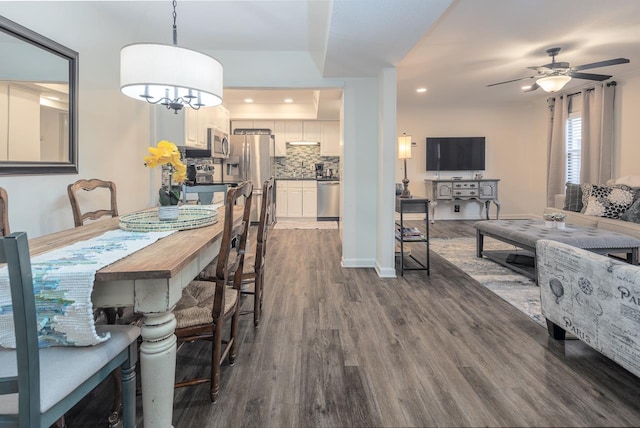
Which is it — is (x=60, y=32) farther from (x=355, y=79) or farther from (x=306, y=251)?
(x=306, y=251)

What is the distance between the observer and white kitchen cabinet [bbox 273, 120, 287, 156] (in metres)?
7.68

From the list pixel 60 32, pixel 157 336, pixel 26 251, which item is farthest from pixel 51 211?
pixel 26 251

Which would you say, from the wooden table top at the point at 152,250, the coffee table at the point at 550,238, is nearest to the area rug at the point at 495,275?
the coffee table at the point at 550,238

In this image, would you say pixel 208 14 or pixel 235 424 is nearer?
pixel 235 424

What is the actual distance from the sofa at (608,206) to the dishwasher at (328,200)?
4003 mm

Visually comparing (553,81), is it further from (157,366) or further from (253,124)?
(253,124)

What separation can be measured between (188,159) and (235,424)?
4.71m

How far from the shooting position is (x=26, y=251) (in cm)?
79

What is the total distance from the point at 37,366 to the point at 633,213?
535cm

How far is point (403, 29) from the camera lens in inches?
96.6

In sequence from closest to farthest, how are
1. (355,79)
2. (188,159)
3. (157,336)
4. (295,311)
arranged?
(157,336), (295,311), (355,79), (188,159)


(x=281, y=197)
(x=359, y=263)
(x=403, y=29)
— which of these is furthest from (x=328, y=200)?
(x=403, y=29)

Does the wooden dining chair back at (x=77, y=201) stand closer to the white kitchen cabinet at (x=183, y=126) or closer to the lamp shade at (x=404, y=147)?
the white kitchen cabinet at (x=183, y=126)

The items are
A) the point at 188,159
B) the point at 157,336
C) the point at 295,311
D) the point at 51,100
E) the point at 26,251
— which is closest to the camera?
the point at 26,251
